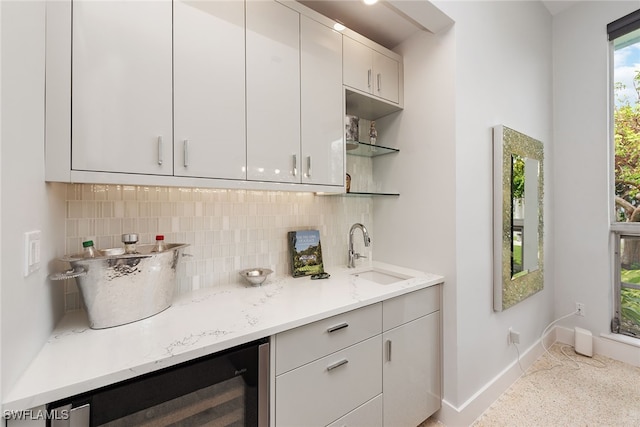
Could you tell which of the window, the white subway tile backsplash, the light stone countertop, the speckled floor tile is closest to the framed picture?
the white subway tile backsplash

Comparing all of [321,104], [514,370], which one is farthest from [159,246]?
[514,370]

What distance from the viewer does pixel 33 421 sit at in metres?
0.68

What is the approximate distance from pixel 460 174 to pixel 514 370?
1655mm

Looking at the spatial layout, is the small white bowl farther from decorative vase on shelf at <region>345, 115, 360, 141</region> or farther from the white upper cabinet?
the white upper cabinet

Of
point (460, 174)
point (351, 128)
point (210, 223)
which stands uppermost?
point (351, 128)

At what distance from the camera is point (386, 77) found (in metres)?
1.90

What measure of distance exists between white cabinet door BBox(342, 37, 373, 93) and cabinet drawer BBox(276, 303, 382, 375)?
138 cm

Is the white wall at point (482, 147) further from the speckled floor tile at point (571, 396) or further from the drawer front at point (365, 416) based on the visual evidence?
the drawer front at point (365, 416)

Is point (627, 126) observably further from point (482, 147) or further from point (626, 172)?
point (482, 147)

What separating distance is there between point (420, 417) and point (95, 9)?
8.26 ft

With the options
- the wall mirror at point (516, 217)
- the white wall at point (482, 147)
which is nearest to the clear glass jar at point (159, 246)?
the white wall at point (482, 147)

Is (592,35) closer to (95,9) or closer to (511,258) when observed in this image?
(511,258)

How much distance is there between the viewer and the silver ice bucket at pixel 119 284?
37.7 inches

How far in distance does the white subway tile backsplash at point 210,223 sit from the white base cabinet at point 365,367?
674mm
